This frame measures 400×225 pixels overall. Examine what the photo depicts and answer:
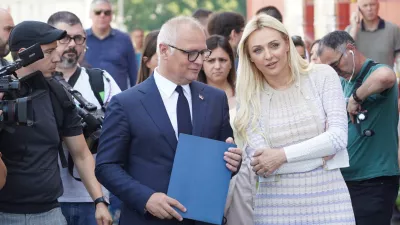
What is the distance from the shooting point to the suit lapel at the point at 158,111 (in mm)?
5145

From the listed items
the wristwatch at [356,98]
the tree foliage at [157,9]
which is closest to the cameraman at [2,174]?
the wristwatch at [356,98]

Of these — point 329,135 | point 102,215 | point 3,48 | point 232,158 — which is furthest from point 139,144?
point 3,48

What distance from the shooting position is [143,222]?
516 centimetres

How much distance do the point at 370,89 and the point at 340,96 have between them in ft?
5.27

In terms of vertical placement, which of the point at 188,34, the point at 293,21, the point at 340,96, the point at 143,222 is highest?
the point at 188,34

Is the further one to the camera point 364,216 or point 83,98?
point 364,216

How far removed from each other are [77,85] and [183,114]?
6.33 feet

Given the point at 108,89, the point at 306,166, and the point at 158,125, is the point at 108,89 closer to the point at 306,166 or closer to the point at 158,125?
the point at 158,125

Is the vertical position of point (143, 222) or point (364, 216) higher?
point (143, 222)

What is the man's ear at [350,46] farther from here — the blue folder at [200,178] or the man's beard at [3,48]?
the man's beard at [3,48]

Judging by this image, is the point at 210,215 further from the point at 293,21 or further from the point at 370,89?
the point at 293,21

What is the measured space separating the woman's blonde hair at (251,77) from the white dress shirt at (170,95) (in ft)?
1.44

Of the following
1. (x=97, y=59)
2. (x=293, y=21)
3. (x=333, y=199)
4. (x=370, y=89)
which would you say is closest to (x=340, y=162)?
(x=333, y=199)

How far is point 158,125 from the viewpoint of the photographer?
515 cm
